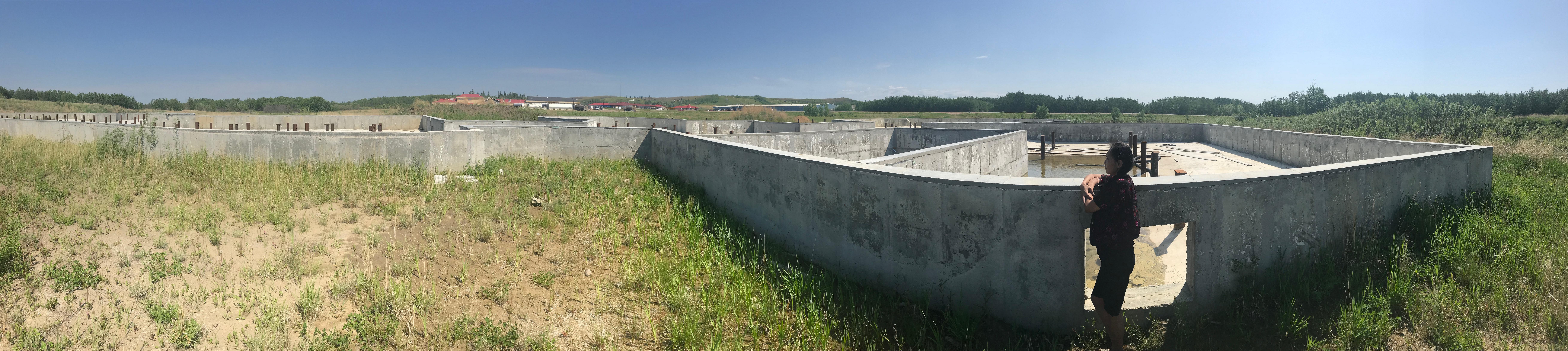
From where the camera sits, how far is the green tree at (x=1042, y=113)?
63.0 metres

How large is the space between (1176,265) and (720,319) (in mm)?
5562

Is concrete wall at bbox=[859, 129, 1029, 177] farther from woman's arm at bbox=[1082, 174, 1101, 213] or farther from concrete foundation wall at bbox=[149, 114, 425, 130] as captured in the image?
concrete foundation wall at bbox=[149, 114, 425, 130]

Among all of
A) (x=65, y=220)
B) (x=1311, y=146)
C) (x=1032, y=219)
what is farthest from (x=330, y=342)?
(x=1311, y=146)

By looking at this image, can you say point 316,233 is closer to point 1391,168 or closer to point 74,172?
point 74,172

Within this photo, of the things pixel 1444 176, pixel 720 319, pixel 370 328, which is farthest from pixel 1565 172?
pixel 370 328

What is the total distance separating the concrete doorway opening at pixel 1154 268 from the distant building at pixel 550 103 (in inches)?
2873

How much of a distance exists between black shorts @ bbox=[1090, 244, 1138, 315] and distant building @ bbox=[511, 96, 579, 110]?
249 feet

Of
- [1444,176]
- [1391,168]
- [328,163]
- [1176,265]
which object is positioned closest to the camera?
[1391,168]

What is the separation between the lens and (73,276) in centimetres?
514

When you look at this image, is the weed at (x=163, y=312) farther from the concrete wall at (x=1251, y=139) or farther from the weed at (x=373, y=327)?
the concrete wall at (x=1251, y=139)

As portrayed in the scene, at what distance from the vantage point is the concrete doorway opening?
4.75m

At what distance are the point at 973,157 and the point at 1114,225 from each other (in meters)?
9.31

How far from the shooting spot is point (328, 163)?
1024 cm

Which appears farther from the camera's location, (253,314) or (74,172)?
(74,172)
